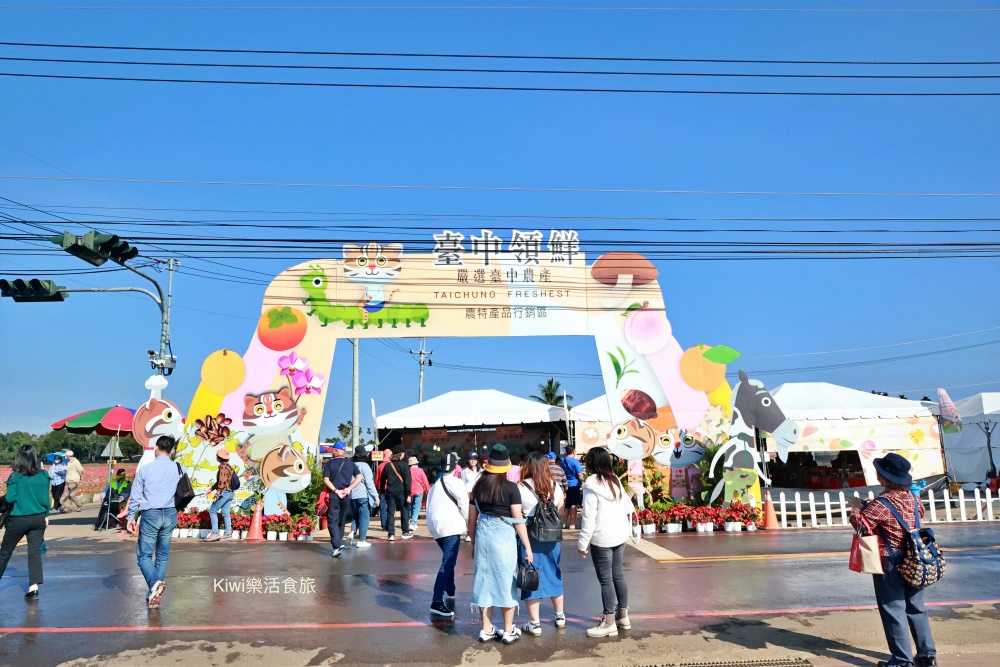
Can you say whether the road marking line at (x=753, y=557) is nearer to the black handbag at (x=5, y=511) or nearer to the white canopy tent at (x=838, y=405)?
the white canopy tent at (x=838, y=405)

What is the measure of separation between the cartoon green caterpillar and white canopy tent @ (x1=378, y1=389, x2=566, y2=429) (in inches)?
201

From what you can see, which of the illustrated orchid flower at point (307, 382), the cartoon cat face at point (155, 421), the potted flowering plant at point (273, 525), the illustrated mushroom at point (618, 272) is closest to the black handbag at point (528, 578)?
the potted flowering plant at point (273, 525)

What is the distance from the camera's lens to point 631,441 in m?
16.3

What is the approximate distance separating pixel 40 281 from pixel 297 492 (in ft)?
21.2

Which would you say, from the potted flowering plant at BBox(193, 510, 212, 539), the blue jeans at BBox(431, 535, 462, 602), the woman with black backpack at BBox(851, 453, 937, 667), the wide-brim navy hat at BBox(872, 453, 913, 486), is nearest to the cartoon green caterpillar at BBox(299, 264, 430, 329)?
the potted flowering plant at BBox(193, 510, 212, 539)

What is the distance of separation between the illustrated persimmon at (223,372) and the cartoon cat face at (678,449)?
915 cm

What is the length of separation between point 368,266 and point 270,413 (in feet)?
12.5

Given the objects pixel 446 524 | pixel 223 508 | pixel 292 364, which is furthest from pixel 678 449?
pixel 446 524

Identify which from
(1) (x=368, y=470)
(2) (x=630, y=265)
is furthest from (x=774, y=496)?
(1) (x=368, y=470)

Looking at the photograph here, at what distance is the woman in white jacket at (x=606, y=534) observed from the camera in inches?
265

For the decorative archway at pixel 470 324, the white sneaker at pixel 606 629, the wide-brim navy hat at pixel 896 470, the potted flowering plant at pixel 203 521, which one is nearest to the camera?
the wide-brim navy hat at pixel 896 470

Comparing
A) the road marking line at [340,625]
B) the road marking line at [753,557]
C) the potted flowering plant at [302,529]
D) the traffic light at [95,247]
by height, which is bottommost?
the road marking line at [340,625]

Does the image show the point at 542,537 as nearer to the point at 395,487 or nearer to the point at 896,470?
the point at 896,470

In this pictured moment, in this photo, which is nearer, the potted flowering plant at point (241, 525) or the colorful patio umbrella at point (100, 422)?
the potted flowering plant at point (241, 525)
